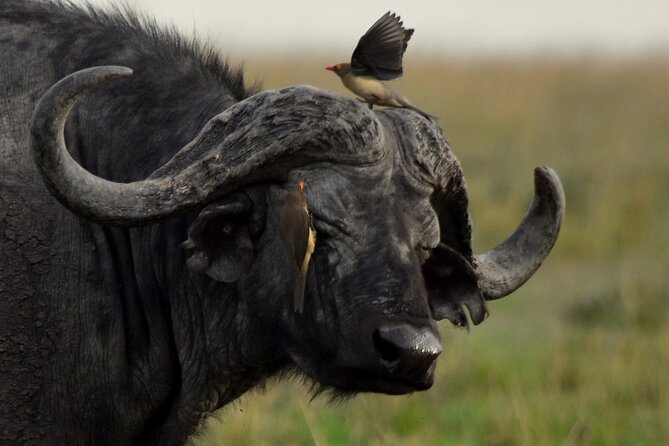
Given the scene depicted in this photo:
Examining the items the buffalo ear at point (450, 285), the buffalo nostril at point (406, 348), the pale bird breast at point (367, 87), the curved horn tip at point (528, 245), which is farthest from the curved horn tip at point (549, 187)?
the buffalo nostril at point (406, 348)

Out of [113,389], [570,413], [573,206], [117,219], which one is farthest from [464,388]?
[573,206]

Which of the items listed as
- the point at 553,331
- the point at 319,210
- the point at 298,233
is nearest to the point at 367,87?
the point at 319,210

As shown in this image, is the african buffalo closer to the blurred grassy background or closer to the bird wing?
the bird wing

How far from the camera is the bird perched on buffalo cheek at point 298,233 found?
464cm

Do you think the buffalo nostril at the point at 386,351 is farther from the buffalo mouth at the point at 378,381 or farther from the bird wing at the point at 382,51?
the bird wing at the point at 382,51

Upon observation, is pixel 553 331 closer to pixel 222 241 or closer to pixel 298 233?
pixel 222 241

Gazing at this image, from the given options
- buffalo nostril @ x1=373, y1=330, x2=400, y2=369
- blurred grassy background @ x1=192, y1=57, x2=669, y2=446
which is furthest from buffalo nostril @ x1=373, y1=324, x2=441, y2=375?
blurred grassy background @ x1=192, y1=57, x2=669, y2=446

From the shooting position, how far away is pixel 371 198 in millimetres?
4762

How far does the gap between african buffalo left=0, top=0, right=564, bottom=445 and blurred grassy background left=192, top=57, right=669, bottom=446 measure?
19.3 inches

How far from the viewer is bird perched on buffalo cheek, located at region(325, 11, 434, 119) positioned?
5.09 metres

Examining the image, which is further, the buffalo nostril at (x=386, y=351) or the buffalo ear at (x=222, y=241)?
the buffalo ear at (x=222, y=241)

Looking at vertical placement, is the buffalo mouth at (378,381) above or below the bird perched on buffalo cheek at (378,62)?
below

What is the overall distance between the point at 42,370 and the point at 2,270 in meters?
0.37

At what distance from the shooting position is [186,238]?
16.7ft
